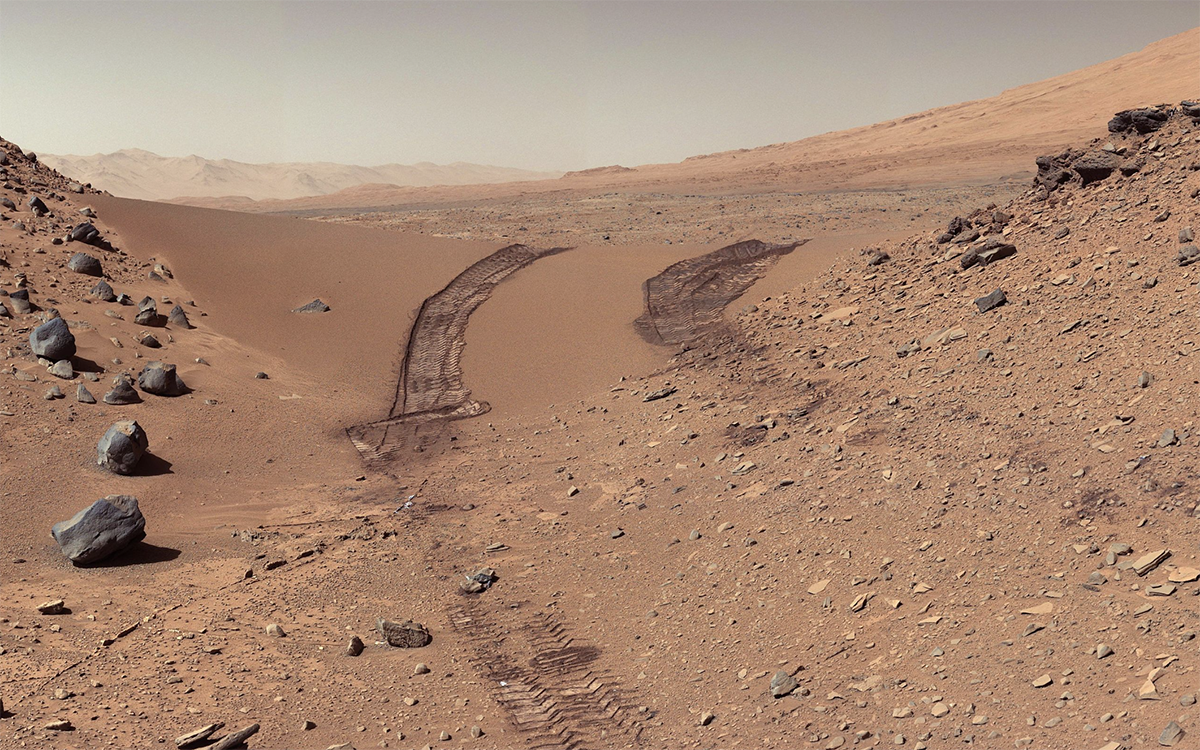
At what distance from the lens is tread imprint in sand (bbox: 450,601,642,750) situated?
5965 millimetres

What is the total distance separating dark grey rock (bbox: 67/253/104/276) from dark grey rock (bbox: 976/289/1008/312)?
537 inches

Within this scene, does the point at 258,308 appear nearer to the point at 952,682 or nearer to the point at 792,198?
the point at 952,682

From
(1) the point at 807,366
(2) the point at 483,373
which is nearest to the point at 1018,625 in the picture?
(1) the point at 807,366

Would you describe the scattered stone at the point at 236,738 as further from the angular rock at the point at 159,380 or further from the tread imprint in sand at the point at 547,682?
the angular rock at the point at 159,380

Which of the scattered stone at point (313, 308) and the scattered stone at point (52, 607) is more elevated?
the scattered stone at point (313, 308)

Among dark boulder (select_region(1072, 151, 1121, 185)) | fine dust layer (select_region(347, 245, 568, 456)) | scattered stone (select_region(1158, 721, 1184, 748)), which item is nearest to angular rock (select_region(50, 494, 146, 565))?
fine dust layer (select_region(347, 245, 568, 456))

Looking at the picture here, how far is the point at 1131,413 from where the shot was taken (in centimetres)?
725

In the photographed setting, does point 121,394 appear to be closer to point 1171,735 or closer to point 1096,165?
point 1171,735

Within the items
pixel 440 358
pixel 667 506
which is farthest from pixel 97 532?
pixel 440 358

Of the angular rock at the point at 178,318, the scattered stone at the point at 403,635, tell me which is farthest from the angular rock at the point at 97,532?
the angular rock at the point at 178,318

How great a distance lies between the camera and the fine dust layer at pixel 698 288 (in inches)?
582

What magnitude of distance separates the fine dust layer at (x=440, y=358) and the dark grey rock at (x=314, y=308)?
1740 millimetres

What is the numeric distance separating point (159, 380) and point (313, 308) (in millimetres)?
4599

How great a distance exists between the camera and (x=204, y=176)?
108 meters
